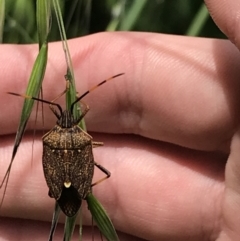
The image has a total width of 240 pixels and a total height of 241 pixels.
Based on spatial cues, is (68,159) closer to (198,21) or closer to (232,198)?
(232,198)

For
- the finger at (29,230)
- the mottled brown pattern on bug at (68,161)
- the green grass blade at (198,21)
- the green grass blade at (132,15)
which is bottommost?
the finger at (29,230)

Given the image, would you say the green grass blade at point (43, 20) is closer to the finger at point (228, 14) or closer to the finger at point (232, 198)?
the finger at point (228, 14)

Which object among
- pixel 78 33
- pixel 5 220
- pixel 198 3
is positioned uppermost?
pixel 198 3

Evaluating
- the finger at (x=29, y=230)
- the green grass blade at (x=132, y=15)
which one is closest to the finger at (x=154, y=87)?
the green grass blade at (x=132, y=15)

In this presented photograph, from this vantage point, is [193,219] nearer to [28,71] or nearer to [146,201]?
[146,201]

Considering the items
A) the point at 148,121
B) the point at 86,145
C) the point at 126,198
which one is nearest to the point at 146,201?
the point at 126,198

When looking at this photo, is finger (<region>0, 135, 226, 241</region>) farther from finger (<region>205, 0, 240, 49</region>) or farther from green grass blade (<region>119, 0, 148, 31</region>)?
finger (<region>205, 0, 240, 49</region>)

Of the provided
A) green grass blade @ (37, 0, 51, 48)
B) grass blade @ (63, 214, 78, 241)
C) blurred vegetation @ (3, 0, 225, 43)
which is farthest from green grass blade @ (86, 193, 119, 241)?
blurred vegetation @ (3, 0, 225, 43)
